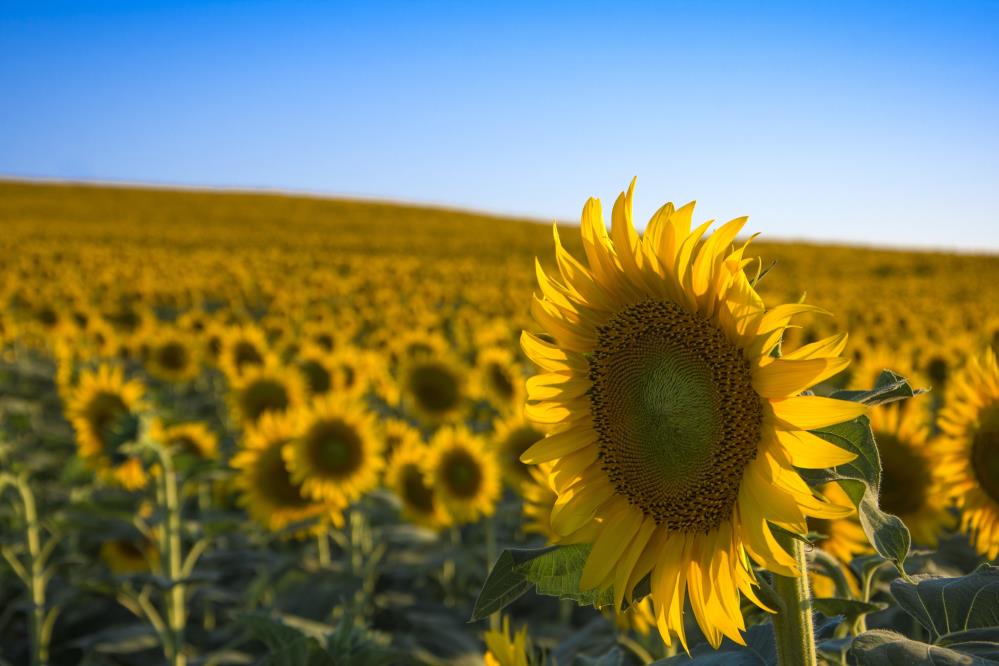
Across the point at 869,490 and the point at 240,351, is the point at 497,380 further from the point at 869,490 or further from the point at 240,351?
the point at 869,490

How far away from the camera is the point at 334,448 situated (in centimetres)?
442

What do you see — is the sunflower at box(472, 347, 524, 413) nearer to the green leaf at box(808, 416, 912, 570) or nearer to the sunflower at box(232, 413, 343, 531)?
the sunflower at box(232, 413, 343, 531)

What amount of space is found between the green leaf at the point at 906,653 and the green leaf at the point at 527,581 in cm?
39

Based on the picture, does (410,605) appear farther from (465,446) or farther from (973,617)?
(973,617)

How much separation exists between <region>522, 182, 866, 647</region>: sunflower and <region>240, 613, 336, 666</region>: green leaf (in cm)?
61

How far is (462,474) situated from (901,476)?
2408 mm

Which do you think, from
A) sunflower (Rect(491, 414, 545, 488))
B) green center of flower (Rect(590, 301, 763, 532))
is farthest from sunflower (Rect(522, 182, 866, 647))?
sunflower (Rect(491, 414, 545, 488))

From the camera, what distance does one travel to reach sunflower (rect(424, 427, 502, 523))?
15.3 feet

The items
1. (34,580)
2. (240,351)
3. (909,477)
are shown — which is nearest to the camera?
(909,477)

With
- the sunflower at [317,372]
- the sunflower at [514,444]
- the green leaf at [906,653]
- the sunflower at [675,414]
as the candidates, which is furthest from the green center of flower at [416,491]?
the green leaf at [906,653]

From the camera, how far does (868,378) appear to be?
494cm

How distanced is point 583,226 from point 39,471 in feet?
25.2

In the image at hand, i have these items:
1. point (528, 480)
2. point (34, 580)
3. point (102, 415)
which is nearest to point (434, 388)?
point (528, 480)

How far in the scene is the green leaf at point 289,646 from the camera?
5.31ft
